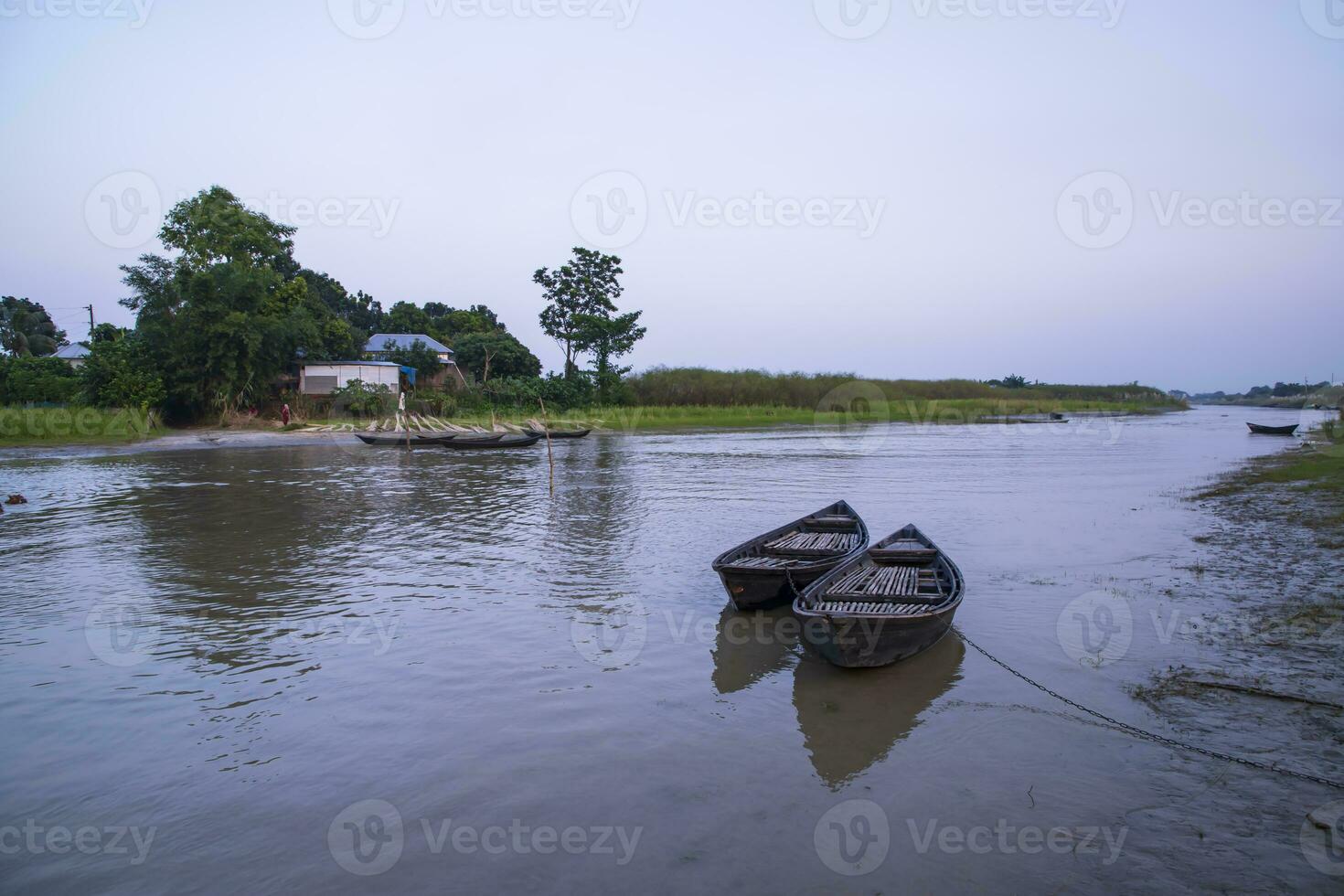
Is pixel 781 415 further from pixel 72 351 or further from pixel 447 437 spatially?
pixel 72 351

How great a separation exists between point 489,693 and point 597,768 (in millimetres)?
A: 1425

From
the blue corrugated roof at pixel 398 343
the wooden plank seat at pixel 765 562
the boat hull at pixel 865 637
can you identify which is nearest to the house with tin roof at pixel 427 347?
the blue corrugated roof at pixel 398 343

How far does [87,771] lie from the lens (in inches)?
182

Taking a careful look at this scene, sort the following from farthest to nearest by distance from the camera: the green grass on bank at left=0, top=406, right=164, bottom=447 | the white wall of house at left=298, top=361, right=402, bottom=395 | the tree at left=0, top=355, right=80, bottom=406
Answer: the white wall of house at left=298, top=361, right=402, bottom=395 → the tree at left=0, top=355, right=80, bottom=406 → the green grass on bank at left=0, top=406, right=164, bottom=447

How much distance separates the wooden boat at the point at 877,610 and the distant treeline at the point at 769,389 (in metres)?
34.8

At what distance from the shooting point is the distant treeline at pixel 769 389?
43656 mm

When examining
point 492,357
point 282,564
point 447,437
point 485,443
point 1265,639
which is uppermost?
point 492,357

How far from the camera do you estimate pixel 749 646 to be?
22.4ft

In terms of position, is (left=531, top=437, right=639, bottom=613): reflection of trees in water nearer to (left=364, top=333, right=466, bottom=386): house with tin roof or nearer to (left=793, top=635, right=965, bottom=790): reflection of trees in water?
(left=793, top=635, right=965, bottom=790): reflection of trees in water

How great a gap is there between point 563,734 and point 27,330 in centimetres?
5797

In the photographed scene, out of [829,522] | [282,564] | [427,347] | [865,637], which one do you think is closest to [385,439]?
[427,347]

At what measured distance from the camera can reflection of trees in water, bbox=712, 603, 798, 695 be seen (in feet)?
20.1

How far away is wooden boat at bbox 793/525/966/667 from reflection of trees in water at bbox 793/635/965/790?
16 centimetres

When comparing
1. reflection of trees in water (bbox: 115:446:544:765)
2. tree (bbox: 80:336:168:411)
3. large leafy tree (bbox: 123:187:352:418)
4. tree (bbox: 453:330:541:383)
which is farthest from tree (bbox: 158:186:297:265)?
reflection of trees in water (bbox: 115:446:544:765)
